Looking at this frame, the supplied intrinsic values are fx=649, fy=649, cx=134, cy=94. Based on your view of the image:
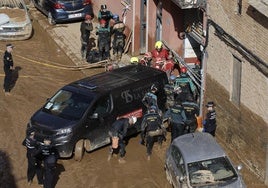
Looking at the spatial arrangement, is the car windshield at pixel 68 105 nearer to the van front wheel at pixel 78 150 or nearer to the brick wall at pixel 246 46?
the van front wheel at pixel 78 150

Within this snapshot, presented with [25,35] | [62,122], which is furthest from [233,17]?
[25,35]

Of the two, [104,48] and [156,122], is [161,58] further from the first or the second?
[156,122]

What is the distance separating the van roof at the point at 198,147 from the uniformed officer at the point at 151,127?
5.89ft

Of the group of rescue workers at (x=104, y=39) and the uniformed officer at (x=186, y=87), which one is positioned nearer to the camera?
the uniformed officer at (x=186, y=87)

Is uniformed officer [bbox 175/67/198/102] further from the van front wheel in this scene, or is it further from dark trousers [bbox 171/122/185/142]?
the van front wheel

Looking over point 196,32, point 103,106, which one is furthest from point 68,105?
point 196,32

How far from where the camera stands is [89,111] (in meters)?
18.3

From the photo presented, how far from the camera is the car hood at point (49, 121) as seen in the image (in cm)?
1805

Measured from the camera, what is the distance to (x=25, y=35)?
28391mm

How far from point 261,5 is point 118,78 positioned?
5.37m

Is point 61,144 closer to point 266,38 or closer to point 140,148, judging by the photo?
point 140,148

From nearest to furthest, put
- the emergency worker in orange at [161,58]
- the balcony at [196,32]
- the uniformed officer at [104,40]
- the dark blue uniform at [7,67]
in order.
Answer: the balcony at [196,32], the dark blue uniform at [7,67], the emergency worker in orange at [161,58], the uniformed officer at [104,40]

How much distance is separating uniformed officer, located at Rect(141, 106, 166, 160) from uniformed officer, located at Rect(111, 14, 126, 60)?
7735mm

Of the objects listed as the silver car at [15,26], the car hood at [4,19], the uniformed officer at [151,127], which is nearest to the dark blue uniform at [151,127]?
the uniformed officer at [151,127]
